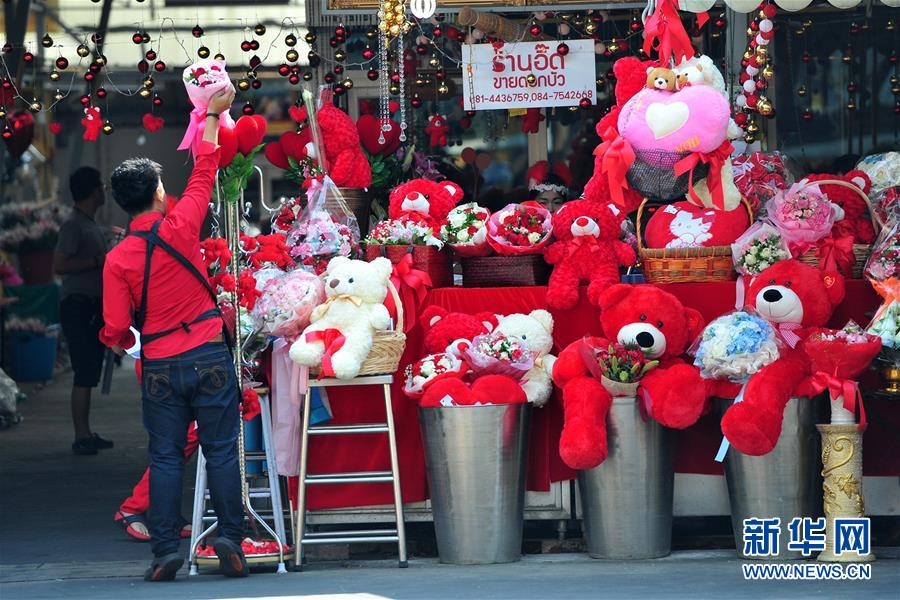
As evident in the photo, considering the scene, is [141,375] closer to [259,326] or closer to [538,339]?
[259,326]

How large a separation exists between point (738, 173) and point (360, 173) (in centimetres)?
184

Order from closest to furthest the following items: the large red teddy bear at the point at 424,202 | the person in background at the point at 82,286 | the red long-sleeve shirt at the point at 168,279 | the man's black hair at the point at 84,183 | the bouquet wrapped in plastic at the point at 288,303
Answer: the red long-sleeve shirt at the point at 168,279, the bouquet wrapped in plastic at the point at 288,303, the large red teddy bear at the point at 424,202, the person in background at the point at 82,286, the man's black hair at the point at 84,183

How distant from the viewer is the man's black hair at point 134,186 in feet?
18.4

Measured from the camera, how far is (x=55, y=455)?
9.41 meters

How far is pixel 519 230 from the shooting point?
6.30 m

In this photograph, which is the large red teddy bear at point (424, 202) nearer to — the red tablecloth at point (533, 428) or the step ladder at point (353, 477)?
the red tablecloth at point (533, 428)

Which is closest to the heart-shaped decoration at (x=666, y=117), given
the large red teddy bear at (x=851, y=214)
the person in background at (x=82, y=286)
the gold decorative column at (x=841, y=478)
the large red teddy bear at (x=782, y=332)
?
the large red teddy bear at (x=782, y=332)

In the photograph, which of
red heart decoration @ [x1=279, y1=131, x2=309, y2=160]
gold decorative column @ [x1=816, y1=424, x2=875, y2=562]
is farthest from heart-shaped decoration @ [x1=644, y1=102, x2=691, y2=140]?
red heart decoration @ [x1=279, y1=131, x2=309, y2=160]

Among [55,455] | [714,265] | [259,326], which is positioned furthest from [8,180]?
[714,265]

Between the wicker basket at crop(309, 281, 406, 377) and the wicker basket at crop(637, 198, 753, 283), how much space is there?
46.3 inches

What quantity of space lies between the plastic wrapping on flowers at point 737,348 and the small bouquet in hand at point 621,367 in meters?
0.23

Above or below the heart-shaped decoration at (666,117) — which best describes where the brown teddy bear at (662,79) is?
above

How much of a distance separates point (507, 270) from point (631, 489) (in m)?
1.16

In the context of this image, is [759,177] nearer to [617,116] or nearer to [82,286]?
[617,116]
